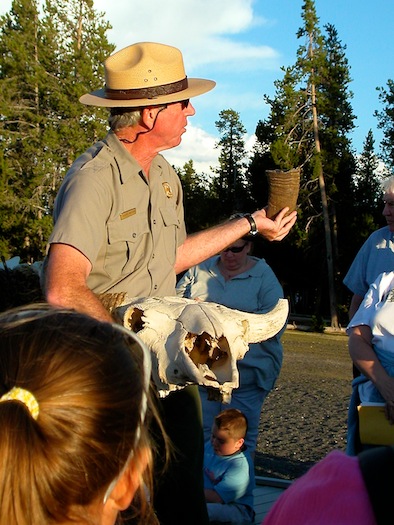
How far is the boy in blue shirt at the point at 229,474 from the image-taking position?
523 centimetres

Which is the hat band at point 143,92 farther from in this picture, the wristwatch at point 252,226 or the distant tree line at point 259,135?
the distant tree line at point 259,135

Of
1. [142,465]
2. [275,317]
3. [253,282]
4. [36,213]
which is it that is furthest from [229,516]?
[36,213]

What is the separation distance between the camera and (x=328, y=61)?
44031 mm

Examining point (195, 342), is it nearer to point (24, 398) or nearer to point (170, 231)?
point (170, 231)

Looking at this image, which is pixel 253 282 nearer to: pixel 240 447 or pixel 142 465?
pixel 240 447

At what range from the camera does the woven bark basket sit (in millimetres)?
3691

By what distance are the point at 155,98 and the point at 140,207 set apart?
455 mm

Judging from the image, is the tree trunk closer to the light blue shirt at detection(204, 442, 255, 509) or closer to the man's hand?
the light blue shirt at detection(204, 442, 255, 509)

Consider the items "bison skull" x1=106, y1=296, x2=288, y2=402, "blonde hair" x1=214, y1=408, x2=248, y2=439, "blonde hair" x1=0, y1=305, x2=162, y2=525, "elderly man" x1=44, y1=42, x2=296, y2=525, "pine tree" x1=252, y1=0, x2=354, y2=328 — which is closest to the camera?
"blonde hair" x1=0, y1=305, x2=162, y2=525

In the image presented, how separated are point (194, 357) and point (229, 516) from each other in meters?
2.77

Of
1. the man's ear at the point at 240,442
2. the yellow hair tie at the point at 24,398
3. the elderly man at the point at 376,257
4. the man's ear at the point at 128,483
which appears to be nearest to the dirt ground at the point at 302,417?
the man's ear at the point at 240,442

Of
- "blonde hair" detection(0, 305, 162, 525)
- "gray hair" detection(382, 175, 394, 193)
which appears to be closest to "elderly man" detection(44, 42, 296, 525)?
"blonde hair" detection(0, 305, 162, 525)

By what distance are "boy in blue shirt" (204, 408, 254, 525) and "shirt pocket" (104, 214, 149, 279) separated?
2445 millimetres

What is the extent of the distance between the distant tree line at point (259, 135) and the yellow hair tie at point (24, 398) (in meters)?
37.7
